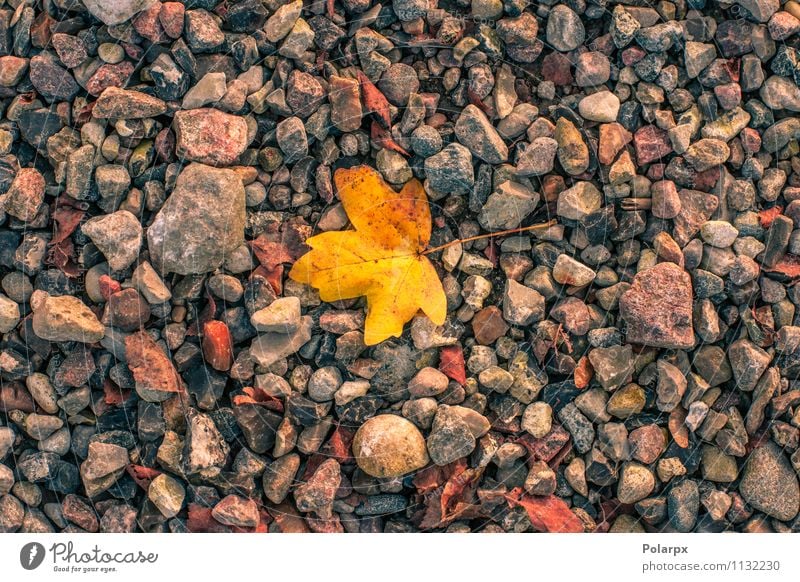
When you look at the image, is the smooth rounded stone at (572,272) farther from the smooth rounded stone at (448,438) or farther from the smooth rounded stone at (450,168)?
the smooth rounded stone at (448,438)

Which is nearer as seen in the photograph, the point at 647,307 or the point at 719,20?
the point at 647,307

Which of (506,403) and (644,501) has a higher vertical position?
(506,403)

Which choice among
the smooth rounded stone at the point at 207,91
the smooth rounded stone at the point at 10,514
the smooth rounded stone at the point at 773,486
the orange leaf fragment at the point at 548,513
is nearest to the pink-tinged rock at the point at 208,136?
the smooth rounded stone at the point at 207,91

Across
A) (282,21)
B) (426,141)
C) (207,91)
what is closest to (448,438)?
(426,141)

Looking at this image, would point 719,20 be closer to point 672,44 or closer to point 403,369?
Answer: point 672,44

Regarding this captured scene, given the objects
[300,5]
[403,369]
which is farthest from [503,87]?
[403,369]

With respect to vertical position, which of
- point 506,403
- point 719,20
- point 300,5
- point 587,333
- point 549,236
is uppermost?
point 719,20

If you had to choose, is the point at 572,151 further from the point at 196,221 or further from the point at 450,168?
the point at 196,221
